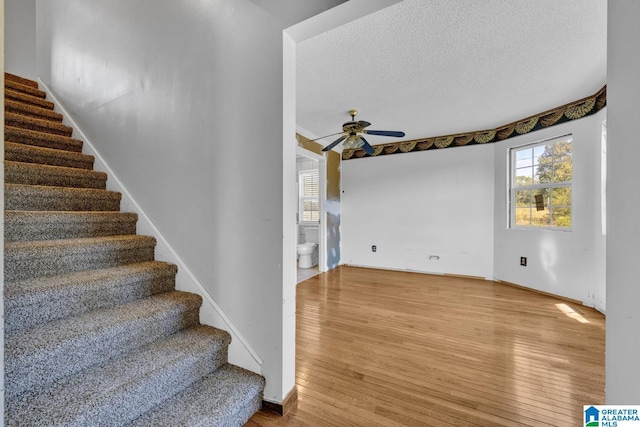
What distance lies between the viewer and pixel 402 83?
2.70 metres

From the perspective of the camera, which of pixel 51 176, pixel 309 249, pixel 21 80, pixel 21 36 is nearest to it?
pixel 51 176

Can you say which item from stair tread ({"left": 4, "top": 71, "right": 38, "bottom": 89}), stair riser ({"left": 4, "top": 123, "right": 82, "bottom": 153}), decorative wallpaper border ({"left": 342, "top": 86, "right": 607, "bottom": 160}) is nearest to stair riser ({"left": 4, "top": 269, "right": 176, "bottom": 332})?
stair riser ({"left": 4, "top": 123, "right": 82, "bottom": 153})

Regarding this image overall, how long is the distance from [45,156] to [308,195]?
4.24 meters

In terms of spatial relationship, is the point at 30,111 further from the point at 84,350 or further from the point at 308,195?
the point at 308,195

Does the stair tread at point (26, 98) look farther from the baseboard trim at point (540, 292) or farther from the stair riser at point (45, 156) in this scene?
the baseboard trim at point (540, 292)

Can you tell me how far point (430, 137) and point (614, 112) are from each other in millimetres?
4159

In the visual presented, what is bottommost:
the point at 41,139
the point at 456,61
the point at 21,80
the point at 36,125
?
the point at 41,139

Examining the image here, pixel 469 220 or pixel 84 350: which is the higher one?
pixel 469 220

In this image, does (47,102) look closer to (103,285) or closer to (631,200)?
(103,285)

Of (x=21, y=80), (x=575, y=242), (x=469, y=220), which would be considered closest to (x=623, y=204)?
A: (x=575, y=242)

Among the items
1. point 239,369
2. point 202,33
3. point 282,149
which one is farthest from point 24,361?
point 202,33

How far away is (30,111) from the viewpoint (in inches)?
96.6

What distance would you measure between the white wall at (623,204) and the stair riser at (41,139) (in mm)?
3501

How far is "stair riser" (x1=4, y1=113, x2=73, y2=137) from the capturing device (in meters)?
2.17
